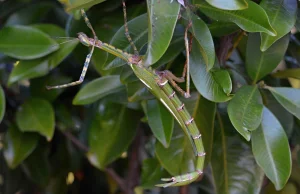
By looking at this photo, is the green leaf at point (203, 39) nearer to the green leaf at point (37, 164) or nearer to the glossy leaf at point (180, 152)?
the glossy leaf at point (180, 152)

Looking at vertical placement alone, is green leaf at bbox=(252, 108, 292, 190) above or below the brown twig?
below

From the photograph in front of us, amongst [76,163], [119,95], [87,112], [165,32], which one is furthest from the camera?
[76,163]

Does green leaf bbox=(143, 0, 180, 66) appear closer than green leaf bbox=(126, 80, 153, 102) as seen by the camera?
Yes

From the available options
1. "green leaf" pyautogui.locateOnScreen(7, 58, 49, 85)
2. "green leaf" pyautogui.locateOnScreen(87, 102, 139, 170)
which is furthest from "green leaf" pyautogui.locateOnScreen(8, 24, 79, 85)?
"green leaf" pyautogui.locateOnScreen(87, 102, 139, 170)

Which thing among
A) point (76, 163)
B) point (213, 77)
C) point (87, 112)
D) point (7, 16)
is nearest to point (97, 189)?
point (76, 163)

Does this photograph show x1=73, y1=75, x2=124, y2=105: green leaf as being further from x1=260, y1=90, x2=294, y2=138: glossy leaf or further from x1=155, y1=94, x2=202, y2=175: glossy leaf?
x1=260, y1=90, x2=294, y2=138: glossy leaf

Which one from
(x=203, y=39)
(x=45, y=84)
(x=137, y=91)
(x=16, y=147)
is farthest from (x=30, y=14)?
(x=203, y=39)

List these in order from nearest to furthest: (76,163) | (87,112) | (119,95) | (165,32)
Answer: (165,32), (119,95), (87,112), (76,163)

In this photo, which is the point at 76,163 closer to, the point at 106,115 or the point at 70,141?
the point at 70,141
